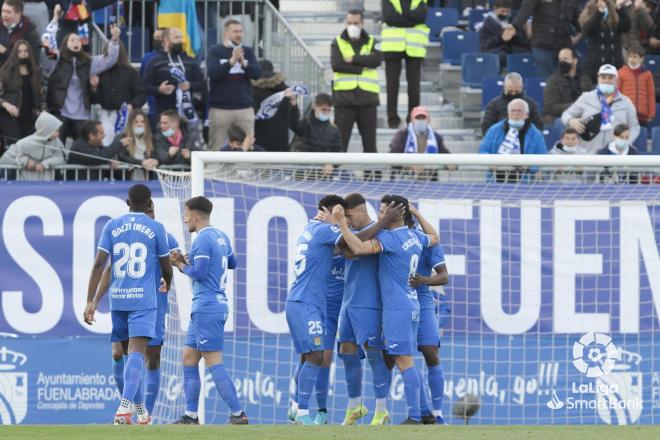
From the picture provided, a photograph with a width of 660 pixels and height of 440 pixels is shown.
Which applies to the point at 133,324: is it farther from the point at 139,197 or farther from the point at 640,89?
the point at 640,89

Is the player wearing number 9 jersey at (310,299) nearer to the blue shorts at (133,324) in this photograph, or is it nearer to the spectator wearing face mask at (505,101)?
the blue shorts at (133,324)

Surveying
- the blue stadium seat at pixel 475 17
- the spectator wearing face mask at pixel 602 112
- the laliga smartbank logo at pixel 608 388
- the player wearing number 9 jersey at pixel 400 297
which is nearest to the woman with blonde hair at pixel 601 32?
the spectator wearing face mask at pixel 602 112

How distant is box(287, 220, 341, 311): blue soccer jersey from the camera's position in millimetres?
13672

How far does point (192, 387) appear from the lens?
44.5 feet

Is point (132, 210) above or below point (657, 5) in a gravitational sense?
below

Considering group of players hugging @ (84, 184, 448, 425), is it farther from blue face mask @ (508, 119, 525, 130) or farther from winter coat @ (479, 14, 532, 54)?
winter coat @ (479, 14, 532, 54)

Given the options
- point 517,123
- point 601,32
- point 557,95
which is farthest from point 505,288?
point 601,32

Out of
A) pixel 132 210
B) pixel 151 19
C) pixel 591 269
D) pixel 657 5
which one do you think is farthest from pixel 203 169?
pixel 657 5

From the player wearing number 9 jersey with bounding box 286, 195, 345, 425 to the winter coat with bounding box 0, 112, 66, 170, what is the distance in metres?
3.87

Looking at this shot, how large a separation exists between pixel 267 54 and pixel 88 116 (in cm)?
288

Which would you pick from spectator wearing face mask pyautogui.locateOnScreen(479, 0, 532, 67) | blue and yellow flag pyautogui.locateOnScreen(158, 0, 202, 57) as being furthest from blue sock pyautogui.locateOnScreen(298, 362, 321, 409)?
spectator wearing face mask pyautogui.locateOnScreen(479, 0, 532, 67)

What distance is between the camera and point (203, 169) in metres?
15.1

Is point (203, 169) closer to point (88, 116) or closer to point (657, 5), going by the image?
point (88, 116)

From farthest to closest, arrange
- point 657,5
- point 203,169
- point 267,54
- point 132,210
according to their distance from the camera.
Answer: point 657,5 < point 267,54 < point 203,169 < point 132,210
